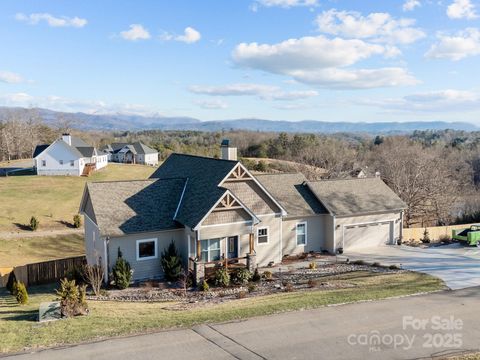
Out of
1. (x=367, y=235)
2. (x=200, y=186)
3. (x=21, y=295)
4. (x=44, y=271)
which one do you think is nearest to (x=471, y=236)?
(x=367, y=235)

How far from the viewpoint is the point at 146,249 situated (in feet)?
79.9

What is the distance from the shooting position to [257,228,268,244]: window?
88.2 ft

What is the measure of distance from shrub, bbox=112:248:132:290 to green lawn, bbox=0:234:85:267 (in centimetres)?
1524

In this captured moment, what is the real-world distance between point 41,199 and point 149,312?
41342mm

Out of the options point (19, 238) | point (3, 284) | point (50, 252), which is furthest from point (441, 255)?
point (19, 238)

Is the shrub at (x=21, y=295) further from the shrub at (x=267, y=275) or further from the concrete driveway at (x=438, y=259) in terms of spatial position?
the concrete driveway at (x=438, y=259)

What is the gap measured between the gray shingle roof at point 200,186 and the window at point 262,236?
4.18 m

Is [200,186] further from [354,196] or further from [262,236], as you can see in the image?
[354,196]

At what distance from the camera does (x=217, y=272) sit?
76.8 ft

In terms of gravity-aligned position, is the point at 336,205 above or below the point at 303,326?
above

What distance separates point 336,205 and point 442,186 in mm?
22343

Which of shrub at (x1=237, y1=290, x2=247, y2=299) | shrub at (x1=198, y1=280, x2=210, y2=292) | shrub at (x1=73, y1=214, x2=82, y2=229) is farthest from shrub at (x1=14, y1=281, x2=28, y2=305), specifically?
shrub at (x1=73, y1=214, x2=82, y2=229)

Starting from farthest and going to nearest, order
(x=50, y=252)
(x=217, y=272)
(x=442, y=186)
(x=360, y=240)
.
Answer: (x=442, y=186) < (x=50, y=252) < (x=360, y=240) < (x=217, y=272)

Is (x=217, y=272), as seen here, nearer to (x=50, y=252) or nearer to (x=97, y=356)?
(x=97, y=356)
